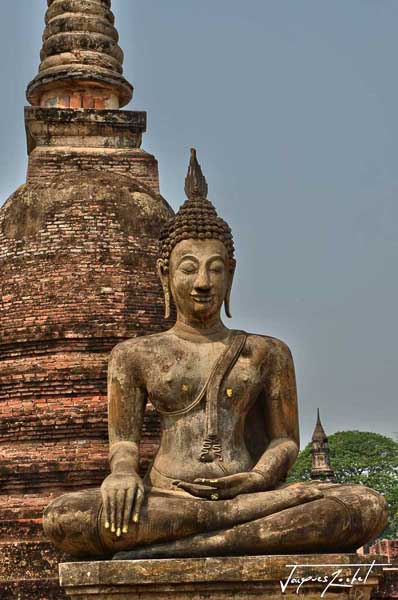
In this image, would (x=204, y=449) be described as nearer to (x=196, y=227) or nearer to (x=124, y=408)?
(x=124, y=408)

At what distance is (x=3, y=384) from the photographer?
15.1 metres

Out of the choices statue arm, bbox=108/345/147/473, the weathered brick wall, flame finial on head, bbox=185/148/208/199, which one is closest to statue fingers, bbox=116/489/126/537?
statue arm, bbox=108/345/147/473

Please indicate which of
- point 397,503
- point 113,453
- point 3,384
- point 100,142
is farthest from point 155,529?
point 397,503

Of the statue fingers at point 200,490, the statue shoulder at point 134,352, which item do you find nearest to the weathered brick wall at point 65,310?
the statue shoulder at point 134,352

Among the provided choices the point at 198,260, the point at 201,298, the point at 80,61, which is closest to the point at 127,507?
the point at 201,298

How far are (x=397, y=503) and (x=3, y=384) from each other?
118 feet

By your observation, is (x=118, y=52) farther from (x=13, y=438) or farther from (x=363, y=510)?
(x=363, y=510)

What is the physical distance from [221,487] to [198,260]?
4.95ft

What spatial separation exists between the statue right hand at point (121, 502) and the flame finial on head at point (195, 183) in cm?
212

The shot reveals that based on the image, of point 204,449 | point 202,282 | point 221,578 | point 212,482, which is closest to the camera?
point 221,578

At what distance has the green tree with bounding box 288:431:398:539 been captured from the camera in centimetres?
5041

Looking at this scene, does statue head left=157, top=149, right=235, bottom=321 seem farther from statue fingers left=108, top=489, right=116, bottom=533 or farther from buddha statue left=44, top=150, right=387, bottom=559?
statue fingers left=108, top=489, right=116, bottom=533

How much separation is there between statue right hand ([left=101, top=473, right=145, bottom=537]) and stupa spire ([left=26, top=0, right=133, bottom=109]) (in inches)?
452

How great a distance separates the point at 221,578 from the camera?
6.31 metres
